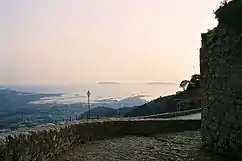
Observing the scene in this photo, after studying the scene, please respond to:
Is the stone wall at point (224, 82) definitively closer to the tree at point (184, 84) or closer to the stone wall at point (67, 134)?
the stone wall at point (67, 134)

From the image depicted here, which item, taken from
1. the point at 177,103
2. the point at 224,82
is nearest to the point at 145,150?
the point at 224,82

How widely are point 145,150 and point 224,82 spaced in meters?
2.91

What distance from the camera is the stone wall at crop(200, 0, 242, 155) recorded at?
28.0 feet

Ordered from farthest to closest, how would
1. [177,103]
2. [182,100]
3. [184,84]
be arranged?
[184,84] → [182,100] → [177,103]

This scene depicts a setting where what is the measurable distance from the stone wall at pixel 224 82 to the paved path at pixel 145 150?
497 millimetres

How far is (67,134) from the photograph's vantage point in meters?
10.6

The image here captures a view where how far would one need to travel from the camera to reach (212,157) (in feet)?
29.9

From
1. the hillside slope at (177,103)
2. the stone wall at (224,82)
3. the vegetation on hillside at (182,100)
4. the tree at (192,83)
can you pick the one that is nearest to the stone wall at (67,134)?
the stone wall at (224,82)

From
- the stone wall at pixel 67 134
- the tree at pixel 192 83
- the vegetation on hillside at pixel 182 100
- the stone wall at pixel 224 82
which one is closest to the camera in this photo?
the stone wall at pixel 67 134

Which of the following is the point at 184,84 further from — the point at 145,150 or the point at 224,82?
the point at 224,82

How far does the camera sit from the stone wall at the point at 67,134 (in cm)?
666

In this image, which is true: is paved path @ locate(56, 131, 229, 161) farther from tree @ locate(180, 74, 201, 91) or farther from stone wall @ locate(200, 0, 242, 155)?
tree @ locate(180, 74, 201, 91)

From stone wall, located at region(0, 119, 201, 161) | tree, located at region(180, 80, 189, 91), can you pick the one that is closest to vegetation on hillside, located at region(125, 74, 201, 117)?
tree, located at region(180, 80, 189, 91)

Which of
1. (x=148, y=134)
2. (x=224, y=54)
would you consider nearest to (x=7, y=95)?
(x=148, y=134)
